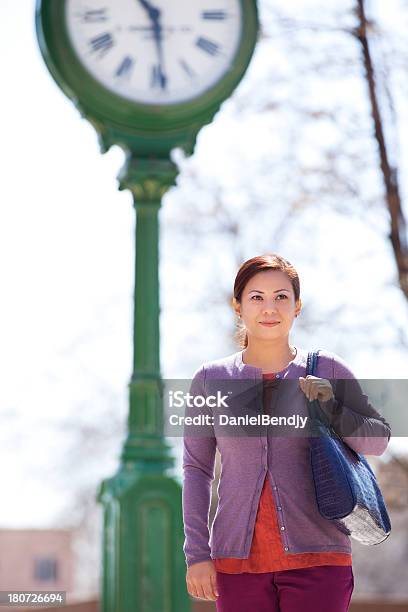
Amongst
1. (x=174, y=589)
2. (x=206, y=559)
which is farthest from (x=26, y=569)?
(x=206, y=559)

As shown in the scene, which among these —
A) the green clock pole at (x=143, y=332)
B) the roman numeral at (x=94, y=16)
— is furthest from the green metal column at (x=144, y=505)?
the roman numeral at (x=94, y=16)

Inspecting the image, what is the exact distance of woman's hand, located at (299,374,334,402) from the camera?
2164 millimetres

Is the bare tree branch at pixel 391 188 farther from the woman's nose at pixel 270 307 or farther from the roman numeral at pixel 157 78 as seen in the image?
the woman's nose at pixel 270 307

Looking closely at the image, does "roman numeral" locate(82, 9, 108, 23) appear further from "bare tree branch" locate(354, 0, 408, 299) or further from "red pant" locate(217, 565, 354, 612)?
"red pant" locate(217, 565, 354, 612)

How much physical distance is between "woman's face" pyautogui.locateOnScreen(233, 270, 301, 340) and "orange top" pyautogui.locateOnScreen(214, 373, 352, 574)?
0.36 metres

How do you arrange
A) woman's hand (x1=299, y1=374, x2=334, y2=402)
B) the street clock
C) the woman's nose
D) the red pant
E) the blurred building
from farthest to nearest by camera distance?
the blurred building, the street clock, the woman's nose, woman's hand (x1=299, y1=374, x2=334, y2=402), the red pant

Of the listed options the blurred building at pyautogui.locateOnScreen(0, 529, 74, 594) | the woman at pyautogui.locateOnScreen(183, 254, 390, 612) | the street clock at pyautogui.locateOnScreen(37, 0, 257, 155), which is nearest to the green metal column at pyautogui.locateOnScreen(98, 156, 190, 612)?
the street clock at pyautogui.locateOnScreen(37, 0, 257, 155)

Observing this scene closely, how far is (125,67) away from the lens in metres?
4.55

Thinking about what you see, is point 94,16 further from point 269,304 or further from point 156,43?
point 269,304

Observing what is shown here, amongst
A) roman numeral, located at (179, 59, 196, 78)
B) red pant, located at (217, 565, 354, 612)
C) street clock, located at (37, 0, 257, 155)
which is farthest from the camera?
roman numeral, located at (179, 59, 196, 78)

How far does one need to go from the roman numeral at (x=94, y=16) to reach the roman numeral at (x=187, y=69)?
390mm

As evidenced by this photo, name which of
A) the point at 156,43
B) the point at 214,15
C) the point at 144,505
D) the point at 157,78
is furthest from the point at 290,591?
the point at 214,15

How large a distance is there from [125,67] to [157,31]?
23 centimetres

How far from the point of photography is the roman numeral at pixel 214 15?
464 cm
